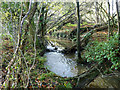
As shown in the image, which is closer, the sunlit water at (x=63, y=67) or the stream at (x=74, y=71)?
the stream at (x=74, y=71)

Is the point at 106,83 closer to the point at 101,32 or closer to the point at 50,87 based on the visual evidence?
the point at 50,87

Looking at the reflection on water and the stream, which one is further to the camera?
the reflection on water

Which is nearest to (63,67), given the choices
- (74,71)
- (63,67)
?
(63,67)

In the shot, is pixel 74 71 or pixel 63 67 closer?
pixel 74 71

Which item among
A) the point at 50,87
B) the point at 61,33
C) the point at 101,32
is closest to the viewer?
the point at 50,87

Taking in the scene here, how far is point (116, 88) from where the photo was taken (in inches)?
158

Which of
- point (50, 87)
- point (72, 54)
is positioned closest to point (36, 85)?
point (50, 87)

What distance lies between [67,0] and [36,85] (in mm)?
7843

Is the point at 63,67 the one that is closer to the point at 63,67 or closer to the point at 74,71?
the point at 63,67

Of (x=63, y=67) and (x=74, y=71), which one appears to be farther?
(x=63, y=67)

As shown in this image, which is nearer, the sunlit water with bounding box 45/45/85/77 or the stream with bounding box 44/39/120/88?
the stream with bounding box 44/39/120/88

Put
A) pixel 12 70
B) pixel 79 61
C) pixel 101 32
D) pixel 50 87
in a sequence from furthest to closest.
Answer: pixel 101 32 < pixel 79 61 < pixel 50 87 < pixel 12 70

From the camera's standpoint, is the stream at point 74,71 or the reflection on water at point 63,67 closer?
the stream at point 74,71

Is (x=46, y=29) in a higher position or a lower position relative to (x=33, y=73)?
higher
